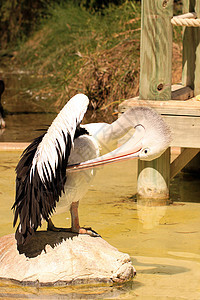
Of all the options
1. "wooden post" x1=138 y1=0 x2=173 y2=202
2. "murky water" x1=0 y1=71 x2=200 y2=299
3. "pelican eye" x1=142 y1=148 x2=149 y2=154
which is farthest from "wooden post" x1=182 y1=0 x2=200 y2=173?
"pelican eye" x1=142 y1=148 x2=149 y2=154

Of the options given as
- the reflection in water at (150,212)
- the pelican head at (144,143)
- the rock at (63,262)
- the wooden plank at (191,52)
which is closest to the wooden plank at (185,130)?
the reflection in water at (150,212)

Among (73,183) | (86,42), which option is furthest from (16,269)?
(86,42)

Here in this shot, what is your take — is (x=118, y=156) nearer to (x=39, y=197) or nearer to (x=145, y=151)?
(x=145, y=151)

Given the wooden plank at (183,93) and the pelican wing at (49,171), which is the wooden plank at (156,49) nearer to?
the wooden plank at (183,93)

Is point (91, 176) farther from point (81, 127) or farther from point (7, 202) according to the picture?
point (7, 202)

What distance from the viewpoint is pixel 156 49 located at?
5.30 metres

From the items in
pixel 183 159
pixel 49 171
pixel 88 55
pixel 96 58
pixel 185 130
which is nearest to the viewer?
pixel 49 171

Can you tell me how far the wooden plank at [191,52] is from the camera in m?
6.22

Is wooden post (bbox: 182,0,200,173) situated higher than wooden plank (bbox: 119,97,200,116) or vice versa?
wooden post (bbox: 182,0,200,173)

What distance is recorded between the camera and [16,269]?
383 centimetres

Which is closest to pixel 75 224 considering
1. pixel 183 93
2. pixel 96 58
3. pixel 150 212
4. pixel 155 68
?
pixel 150 212

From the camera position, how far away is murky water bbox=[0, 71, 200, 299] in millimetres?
3736

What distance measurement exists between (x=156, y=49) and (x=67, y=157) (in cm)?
189

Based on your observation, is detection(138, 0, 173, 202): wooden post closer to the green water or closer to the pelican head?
the green water
